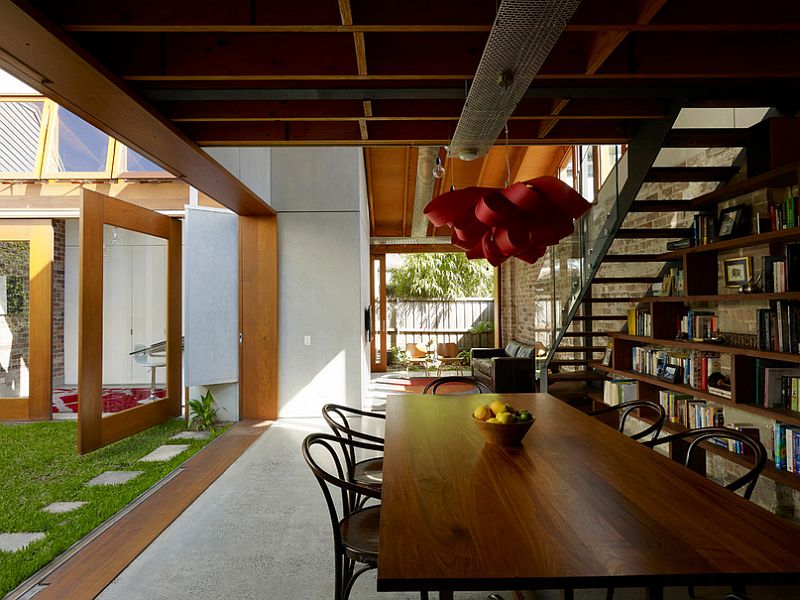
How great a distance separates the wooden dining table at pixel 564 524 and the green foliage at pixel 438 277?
11.1 meters

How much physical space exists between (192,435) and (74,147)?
380 cm

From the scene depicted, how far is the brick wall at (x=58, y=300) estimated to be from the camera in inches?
298

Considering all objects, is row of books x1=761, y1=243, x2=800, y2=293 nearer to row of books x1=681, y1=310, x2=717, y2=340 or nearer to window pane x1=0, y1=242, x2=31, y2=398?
row of books x1=681, y1=310, x2=717, y2=340

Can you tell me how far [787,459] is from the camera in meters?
3.24

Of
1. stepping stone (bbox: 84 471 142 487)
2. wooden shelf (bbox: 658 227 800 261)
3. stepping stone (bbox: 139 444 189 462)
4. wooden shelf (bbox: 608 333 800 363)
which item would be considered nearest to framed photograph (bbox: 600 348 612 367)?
wooden shelf (bbox: 608 333 800 363)

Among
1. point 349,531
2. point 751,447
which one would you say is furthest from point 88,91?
point 751,447

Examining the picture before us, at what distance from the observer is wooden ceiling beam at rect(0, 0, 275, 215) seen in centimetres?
217

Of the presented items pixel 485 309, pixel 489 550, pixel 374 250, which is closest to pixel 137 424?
pixel 489 550

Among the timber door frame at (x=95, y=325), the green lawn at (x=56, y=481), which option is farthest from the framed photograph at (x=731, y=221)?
the timber door frame at (x=95, y=325)

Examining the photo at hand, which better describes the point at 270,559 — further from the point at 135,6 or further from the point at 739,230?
the point at 739,230

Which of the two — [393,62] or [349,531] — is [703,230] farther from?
[349,531]

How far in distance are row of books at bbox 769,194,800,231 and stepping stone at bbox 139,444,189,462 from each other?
200 inches

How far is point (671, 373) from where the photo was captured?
14.8 feet

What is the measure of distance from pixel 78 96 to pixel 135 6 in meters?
0.64
